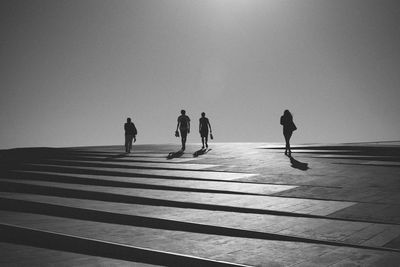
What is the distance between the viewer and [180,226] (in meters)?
6.98

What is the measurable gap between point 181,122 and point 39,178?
30.6ft

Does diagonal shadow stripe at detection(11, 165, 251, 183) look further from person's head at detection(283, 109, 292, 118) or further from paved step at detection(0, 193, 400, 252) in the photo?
person's head at detection(283, 109, 292, 118)

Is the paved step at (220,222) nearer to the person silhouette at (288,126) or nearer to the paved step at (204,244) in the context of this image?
the paved step at (204,244)

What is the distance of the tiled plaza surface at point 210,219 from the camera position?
17.8 ft

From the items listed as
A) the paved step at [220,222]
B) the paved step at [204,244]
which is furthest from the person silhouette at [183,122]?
the paved step at [204,244]

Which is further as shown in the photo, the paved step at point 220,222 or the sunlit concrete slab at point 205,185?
the sunlit concrete slab at point 205,185

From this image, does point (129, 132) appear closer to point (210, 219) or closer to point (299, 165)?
point (299, 165)

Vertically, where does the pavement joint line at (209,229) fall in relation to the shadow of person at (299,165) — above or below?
below

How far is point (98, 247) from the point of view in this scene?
6.09 meters

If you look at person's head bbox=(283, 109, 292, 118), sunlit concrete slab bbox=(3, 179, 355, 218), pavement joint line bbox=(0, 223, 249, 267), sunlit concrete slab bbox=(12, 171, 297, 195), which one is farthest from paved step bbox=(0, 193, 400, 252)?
person's head bbox=(283, 109, 292, 118)

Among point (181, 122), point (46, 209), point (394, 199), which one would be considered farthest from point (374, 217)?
point (181, 122)

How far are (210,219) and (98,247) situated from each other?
6.43 ft

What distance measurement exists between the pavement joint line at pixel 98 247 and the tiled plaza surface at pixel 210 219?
1 cm

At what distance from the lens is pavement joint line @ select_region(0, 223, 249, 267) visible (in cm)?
529
